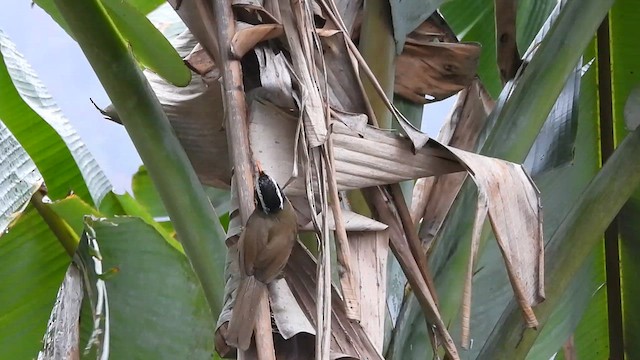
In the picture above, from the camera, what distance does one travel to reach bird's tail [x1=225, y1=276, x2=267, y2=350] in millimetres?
403

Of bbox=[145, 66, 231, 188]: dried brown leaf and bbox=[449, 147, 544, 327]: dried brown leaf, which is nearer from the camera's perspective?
bbox=[449, 147, 544, 327]: dried brown leaf

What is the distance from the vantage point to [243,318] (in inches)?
15.9

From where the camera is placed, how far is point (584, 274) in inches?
36.8

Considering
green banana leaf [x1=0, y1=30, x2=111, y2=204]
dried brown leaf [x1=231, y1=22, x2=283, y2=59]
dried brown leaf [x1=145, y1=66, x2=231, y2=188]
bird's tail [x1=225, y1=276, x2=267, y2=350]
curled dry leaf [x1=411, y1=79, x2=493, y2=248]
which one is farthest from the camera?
green banana leaf [x1=0, y1=30, x2=111, y2=204]

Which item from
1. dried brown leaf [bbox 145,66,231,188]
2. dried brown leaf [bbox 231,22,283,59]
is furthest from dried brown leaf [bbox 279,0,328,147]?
dried brown leaf [bbox 145,66,231,188]

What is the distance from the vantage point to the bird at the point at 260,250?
1.33ft

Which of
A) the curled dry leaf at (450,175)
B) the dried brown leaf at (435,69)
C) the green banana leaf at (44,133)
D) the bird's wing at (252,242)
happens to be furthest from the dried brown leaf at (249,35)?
the green banana leaf at (44,133)

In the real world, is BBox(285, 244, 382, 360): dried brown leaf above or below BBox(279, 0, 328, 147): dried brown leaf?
below

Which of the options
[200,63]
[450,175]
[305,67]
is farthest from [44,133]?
[305,67]

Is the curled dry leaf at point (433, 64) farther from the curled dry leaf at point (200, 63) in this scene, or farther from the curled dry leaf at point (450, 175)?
the curled dry leaf at point (200, 63)

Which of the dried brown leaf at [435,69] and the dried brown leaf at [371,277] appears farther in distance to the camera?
the dried brown leaf at [435,69]

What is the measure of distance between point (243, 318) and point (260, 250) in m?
0.05

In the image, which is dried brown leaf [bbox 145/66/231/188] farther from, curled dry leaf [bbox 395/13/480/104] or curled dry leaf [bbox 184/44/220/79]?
curled dry leaf [bbox 395/13/480/104]

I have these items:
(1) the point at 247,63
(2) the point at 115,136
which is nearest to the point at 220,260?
(1) the point at 247,63
